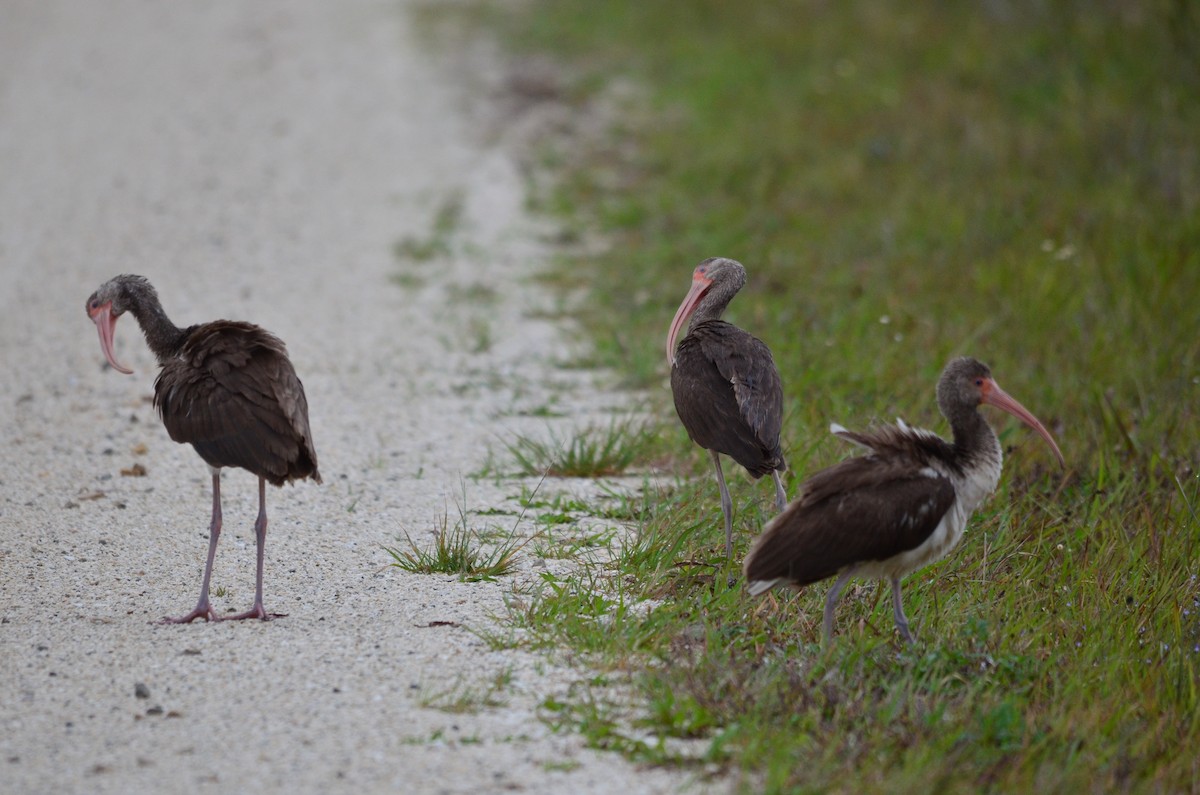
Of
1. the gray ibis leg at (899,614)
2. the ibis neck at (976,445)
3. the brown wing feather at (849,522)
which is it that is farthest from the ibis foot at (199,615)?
the ibis neck at (976,445)

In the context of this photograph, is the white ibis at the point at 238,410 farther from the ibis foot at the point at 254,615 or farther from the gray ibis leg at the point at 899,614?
the gray ibis leg at the point at 899,614

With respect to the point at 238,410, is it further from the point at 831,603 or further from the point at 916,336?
the point at 916,336

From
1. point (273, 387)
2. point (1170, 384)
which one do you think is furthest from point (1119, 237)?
point (273, 387)

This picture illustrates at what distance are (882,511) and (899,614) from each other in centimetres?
50

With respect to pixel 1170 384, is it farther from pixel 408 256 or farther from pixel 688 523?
pixel 408 256

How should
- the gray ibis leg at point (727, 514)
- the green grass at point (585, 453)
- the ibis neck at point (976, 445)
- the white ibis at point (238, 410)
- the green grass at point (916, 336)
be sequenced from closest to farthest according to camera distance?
the green grass at point (916, 336)
the ibis neck at point (976, 445)
the white ibis at point (238, 410)
the gray ibis leg at point (727, 514)
the green grass at point (585, 453)

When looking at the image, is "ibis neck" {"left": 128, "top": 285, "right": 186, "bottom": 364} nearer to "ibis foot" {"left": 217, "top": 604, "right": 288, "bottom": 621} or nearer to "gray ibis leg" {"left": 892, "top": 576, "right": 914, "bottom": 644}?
"ibis foot" {"left": 217, "top": 604, "right": 288, "bottom": 621}

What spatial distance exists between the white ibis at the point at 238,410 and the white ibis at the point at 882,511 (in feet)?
6.02

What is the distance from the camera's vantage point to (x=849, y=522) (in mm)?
4762

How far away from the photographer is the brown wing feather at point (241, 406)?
519cm

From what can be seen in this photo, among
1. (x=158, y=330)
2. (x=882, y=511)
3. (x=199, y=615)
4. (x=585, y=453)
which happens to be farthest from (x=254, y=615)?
(x=882, y=511)

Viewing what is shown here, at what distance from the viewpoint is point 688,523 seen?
6.11m

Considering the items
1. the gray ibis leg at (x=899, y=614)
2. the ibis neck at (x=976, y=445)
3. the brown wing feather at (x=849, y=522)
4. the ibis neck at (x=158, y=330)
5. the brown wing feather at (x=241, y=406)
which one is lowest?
the gray ibis leg at (x=899, y=614)

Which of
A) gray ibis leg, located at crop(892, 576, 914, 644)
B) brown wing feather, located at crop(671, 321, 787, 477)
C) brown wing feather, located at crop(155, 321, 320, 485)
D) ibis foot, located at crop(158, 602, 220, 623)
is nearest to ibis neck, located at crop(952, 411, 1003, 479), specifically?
gray ibis leg, located at crop(892, 576, 914, 644)
